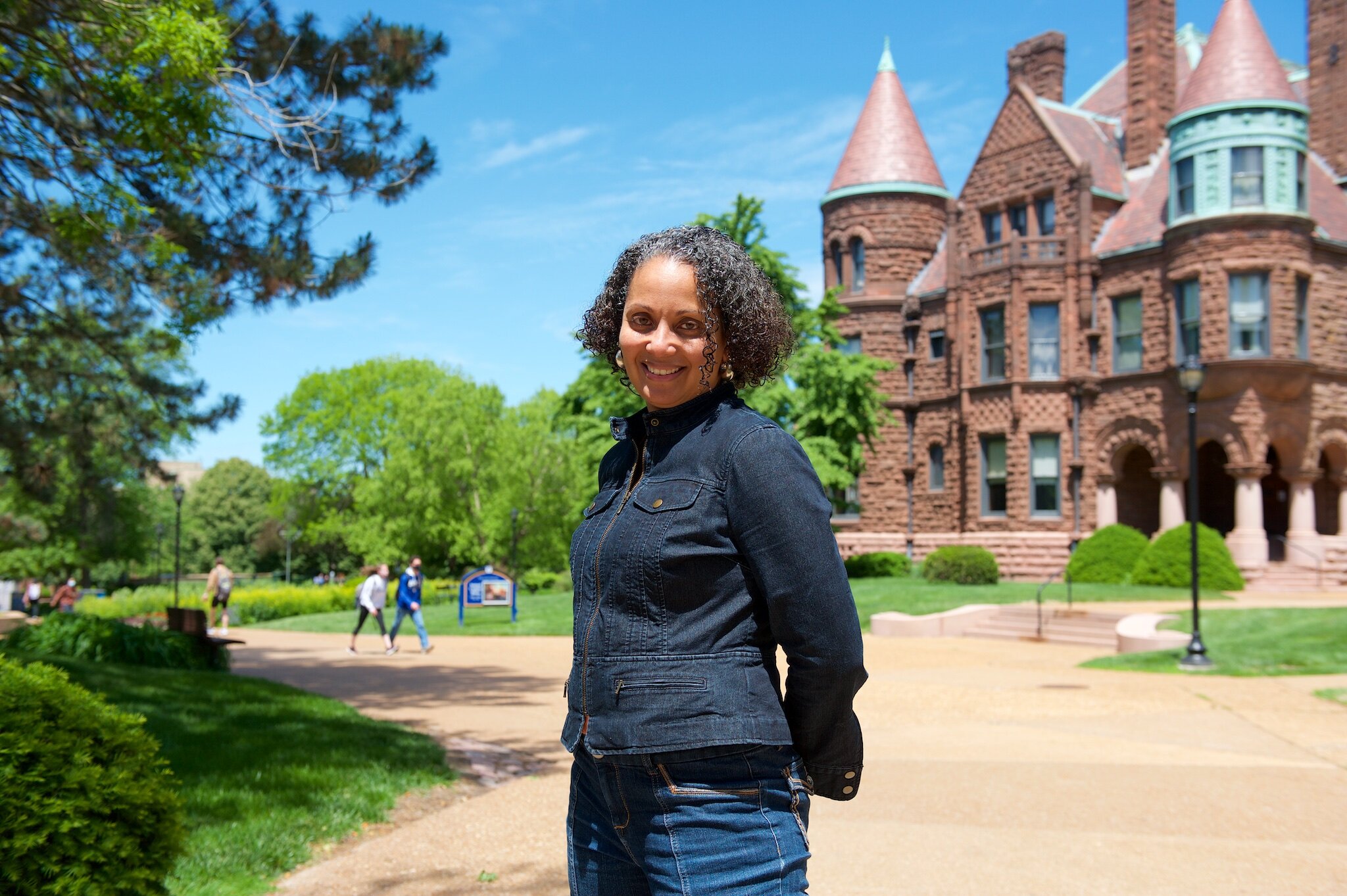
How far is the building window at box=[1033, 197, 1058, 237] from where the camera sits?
3092cm

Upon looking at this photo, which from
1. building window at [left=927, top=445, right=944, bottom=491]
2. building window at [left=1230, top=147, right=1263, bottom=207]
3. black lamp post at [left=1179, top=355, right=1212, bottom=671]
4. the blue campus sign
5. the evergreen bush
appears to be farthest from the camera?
building window at [left=927, top=445, right=944, bottom=491]

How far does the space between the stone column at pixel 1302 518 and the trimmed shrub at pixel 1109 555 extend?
3.43m

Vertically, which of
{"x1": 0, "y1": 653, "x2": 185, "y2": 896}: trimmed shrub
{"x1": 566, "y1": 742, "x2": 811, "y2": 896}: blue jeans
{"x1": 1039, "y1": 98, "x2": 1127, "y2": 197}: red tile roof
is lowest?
{"x1": 0, "y1": 653, "x2": 185, "y2": 896}: trimmed shrub

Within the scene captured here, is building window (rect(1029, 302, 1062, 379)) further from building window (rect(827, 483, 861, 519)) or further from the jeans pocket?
the jeans pocket

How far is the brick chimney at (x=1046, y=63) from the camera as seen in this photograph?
3516 centimetres

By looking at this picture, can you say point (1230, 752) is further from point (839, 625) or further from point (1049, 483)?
point (1049, 483)

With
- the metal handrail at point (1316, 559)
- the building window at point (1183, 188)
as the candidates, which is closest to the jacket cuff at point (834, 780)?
the metal handrail at point (1316, 559)


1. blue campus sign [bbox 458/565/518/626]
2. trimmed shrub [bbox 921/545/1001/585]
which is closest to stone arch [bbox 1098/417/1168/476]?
trimmed shrub [bbox 921/545/1001/585]

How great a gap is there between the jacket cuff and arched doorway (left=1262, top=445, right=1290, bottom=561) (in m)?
31.5

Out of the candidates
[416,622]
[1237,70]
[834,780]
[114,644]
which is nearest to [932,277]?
[1237,70]

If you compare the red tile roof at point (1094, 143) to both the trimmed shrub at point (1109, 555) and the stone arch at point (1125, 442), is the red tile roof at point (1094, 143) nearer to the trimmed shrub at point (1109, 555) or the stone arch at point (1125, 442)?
the stone arch at point (1125, 442)

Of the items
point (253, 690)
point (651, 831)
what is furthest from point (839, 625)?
point (253, 690)

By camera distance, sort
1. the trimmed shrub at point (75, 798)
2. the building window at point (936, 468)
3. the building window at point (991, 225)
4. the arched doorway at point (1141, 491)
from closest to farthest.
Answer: the trimmed shrub at point (75, 798)
the arched doorway at point (1141, 491)
the building window at point (991, 225)
the building window at point (936, 468)

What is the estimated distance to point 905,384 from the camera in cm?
3472
